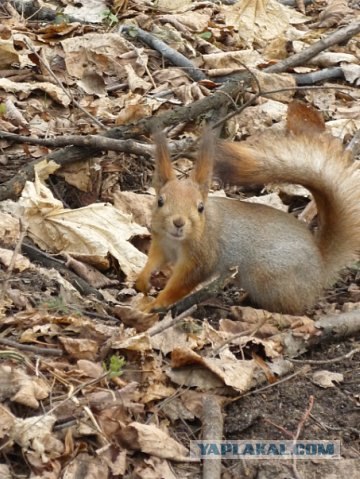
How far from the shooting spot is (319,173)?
14.3ft

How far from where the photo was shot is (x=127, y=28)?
6.70 m

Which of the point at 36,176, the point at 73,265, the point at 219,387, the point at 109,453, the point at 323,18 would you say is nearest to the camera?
the point at 109,453

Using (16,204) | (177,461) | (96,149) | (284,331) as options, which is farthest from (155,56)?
(177,461)

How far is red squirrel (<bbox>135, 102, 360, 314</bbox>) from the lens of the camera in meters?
4.23

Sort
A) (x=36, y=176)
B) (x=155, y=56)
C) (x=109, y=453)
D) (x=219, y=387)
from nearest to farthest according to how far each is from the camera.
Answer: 1. (x=109, y=453)
2. (x=219, y=387)
3. (x=36, y=176)
4. (x=155, y=56)

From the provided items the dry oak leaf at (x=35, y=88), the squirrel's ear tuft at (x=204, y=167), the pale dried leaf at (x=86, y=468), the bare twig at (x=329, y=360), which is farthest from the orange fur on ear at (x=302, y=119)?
the pale dried leaf at (x=86, y=468)

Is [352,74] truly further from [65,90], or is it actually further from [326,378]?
[326,378]

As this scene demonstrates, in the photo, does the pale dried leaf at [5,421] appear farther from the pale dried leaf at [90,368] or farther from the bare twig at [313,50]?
the bare twig at [313,50]

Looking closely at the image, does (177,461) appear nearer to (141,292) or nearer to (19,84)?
(141,292)

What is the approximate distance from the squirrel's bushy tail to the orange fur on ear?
62 cm

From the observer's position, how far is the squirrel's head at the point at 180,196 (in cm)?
411

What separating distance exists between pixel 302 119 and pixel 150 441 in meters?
2.87

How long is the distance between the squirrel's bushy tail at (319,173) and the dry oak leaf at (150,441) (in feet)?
5.02

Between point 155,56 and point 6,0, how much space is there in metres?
1.26
